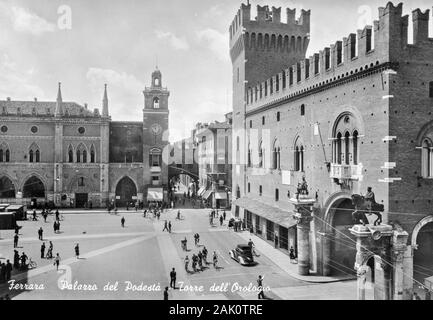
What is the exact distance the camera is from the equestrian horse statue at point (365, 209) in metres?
18.4

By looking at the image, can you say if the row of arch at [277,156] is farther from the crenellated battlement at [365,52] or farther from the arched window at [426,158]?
the arched window at [426,158]

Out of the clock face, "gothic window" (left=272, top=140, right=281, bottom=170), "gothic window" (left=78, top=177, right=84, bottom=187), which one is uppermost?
the clock face

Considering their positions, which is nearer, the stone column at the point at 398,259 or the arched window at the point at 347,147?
the stone column at the point at 398,259

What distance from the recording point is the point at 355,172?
2106 centimetres

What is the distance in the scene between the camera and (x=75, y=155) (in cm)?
5428

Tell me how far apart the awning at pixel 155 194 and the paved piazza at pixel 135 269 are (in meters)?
15.3

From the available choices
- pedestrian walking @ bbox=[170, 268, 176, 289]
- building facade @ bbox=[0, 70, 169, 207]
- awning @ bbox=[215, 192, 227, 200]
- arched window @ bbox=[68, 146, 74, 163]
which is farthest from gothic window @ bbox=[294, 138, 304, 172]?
arched window @ bbox=[68, 146, 74, 163]

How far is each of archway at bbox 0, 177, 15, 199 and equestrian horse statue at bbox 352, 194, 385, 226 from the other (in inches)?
1939

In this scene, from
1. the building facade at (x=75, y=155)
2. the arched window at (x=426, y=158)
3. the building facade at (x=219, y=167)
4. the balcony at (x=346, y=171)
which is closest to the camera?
the arched window at (x=426, y=158)

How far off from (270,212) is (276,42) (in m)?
17.6

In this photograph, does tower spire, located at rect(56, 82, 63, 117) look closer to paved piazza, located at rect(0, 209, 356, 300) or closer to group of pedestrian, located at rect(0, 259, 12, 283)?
paved piazza, located at rect(0, 209, 356, 300)

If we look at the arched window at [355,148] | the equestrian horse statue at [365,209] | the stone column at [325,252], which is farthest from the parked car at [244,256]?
the arched window at [355,148]

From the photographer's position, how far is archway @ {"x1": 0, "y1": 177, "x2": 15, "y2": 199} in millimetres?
52656

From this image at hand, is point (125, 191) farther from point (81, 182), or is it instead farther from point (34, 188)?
point (34, 188)
